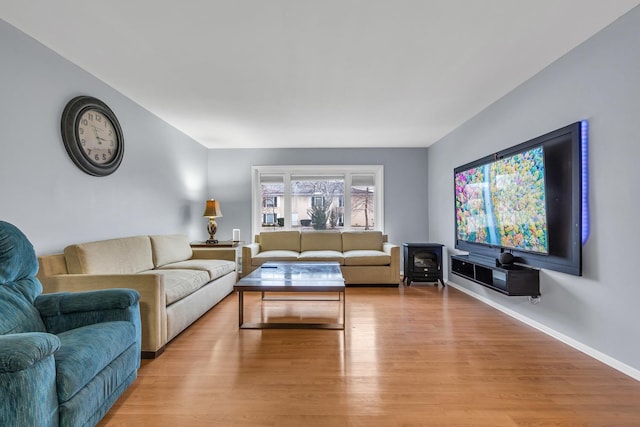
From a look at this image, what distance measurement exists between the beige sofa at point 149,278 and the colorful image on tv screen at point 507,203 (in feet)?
10.5

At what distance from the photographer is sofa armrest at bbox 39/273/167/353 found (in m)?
2.21

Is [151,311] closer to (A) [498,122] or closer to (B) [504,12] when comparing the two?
(B) [504,12]

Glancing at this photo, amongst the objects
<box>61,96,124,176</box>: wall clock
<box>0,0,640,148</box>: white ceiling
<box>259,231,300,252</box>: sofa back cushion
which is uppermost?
<box>0,0,640,148</box>: white ceiling

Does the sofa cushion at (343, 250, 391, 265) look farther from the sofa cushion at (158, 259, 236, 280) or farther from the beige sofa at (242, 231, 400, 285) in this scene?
the sofa cushion at (158, 259, 236, 280)

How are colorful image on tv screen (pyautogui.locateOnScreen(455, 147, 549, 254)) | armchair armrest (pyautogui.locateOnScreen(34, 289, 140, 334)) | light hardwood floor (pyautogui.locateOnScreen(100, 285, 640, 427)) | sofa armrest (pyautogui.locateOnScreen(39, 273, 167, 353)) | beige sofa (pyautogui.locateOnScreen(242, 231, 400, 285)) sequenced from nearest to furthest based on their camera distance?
light hardwood floor (pyautogui.locateOnScreen(100, 285, 640, 427)) → armchair armrest (pyautogui.locateOnScreen(34, 289, 140, 334)) → sofa armrest (pyautogui.locateOnScreen(39, 273, 167, 353)) → colorful image on tv screen (pyautogui.locateOnScreen(455, 147, 549, 254)) → beige sofa (pyautogui.locateOnScreen(242, 231, 400, 285))

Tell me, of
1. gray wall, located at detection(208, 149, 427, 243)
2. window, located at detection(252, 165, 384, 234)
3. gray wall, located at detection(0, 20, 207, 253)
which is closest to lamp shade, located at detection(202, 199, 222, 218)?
gray wall, located at detection(208, 149, 427, 243)

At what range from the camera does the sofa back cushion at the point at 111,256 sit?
7.79ft

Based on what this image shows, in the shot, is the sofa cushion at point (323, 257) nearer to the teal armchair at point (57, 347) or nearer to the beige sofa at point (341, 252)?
the beige sofa at point (341, 252)

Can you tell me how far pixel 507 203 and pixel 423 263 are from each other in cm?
180

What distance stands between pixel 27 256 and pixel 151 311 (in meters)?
0.82

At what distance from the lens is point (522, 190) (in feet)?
9.36

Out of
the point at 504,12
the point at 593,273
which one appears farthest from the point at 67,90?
the point at 593,273

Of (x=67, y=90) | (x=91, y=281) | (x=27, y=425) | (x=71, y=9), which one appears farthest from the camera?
(x=67, y=90)

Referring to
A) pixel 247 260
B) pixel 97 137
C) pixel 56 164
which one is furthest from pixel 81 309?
pixel 247 260
